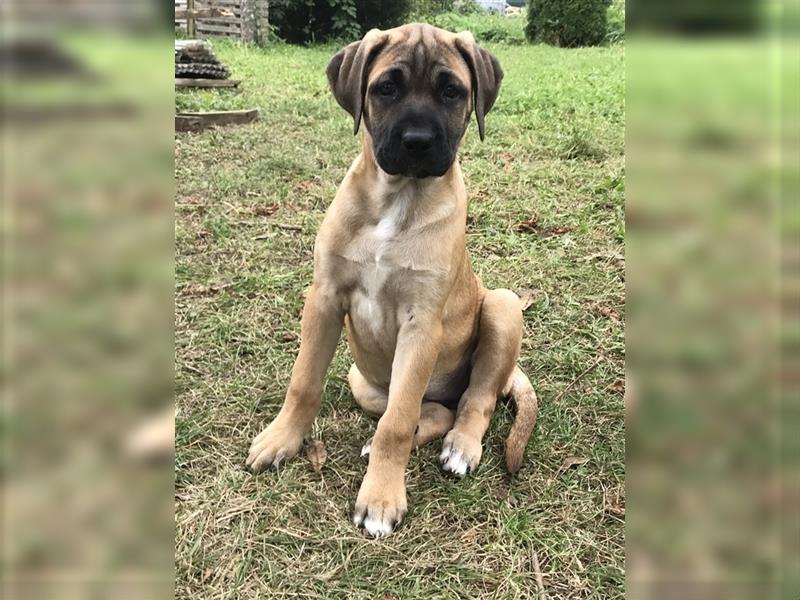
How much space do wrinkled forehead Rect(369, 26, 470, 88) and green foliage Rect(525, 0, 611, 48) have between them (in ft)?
72.0

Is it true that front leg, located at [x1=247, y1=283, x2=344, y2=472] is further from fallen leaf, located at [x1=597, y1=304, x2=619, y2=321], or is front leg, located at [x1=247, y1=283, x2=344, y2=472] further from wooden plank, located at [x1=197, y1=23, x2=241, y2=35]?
wooden plank, located at [x1=197, y1=23, x2=241, y2=35]

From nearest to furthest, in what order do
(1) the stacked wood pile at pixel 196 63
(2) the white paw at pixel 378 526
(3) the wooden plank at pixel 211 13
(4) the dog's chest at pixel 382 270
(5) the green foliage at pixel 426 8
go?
1. (2) the white paw at pixel 378 526
2. (4) the dog's chest at pixel 382 270
3. (1) the stacked wood pile at pixel 196 63
4. (3) the wooden plank at pixel 211 13
5. (5) the green foliage at pixel 426 8

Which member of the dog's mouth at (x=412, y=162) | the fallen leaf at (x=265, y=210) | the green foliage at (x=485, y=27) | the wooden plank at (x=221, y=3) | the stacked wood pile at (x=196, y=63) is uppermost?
the green foliage at (x=485, y=27)

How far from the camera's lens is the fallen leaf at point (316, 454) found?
3275 millimetres

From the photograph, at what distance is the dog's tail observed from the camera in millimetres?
3211

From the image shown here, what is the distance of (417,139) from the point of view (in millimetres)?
2922

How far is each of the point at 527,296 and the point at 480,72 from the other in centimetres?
203

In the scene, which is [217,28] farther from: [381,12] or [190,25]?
[381,12]

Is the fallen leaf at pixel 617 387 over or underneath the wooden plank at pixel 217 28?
underneath

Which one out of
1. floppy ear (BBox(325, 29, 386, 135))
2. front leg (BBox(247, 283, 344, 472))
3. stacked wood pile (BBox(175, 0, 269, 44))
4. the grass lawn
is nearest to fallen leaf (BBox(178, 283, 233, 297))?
the grass lawn

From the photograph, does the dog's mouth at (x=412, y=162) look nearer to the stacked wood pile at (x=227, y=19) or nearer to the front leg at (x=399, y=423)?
the front leg at (x=399, y=423)

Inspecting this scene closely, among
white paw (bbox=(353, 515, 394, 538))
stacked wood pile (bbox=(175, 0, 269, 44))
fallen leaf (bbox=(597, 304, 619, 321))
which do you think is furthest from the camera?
stacked wood pile (bbox=(175, 0, 269, 44))

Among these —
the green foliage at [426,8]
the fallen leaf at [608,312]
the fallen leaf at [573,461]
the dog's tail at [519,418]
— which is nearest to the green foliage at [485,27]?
the green foliage at [426,8]
